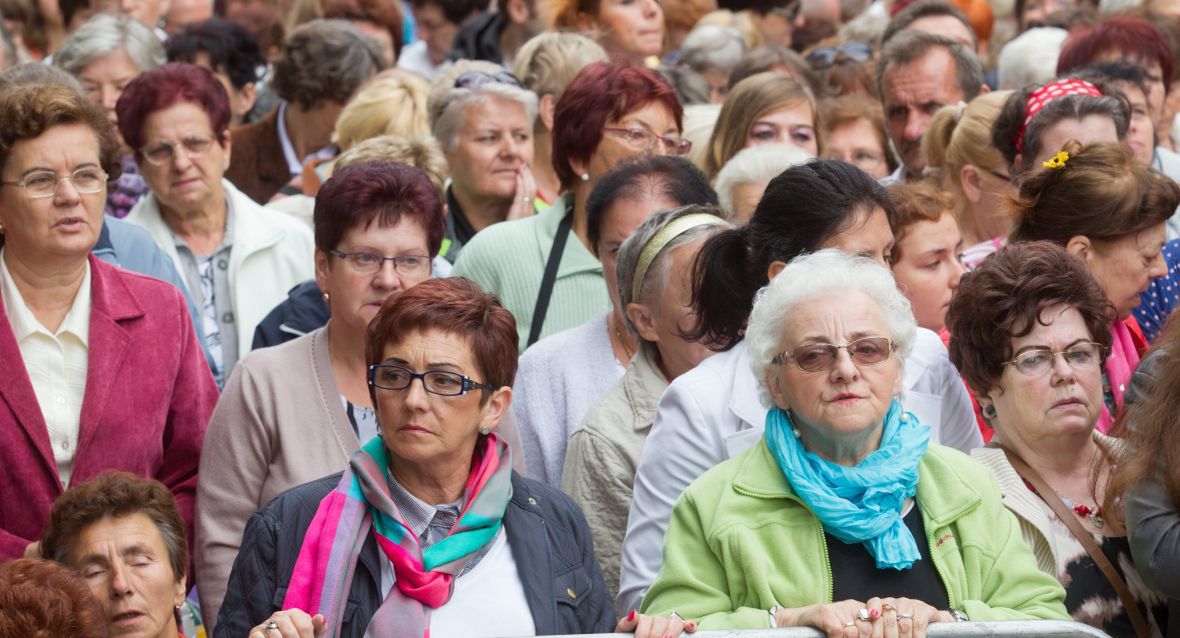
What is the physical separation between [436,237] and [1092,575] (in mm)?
2219

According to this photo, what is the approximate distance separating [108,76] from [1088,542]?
557 centimetres

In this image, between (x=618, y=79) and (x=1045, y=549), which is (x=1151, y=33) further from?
(x=1045, y=549)

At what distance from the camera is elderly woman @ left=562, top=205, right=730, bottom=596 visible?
4887mm

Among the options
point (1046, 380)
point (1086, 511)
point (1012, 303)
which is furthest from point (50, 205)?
point (1086, 511)

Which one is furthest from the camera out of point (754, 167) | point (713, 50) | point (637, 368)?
point (713, 50)

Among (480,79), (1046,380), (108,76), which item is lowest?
(1046,380)

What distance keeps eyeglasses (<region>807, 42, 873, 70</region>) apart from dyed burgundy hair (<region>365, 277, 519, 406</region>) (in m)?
5.57

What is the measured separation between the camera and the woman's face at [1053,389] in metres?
4.60

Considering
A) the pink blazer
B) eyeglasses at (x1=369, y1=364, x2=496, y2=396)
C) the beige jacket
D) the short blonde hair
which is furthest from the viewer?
the short blonde hair

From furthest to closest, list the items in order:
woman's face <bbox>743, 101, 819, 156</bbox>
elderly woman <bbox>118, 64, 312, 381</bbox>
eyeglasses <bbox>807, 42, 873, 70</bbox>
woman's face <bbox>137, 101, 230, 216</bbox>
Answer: eyeglasses <bbox>807, 42, 873, 70</bbox>
woman's face <bbox>743, 101, 819, 156</bbox>
woman's face <bbox>137, 101, 230, 216</bbox>
elderly woman <bbox>118, 64, 312, 381</bbox>

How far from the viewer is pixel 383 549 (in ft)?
13.8

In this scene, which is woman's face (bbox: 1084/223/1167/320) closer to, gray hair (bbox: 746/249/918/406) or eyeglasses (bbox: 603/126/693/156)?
gray hair (bbox: 746/249/918/406)

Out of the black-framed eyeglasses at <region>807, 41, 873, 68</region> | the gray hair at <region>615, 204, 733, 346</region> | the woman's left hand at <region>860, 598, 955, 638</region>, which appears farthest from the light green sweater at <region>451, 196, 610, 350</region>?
the black-framed eyeglasses at <region>807, 41, 873, 68</region>

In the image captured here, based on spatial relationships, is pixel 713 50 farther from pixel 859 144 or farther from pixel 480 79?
pixel 480 79
